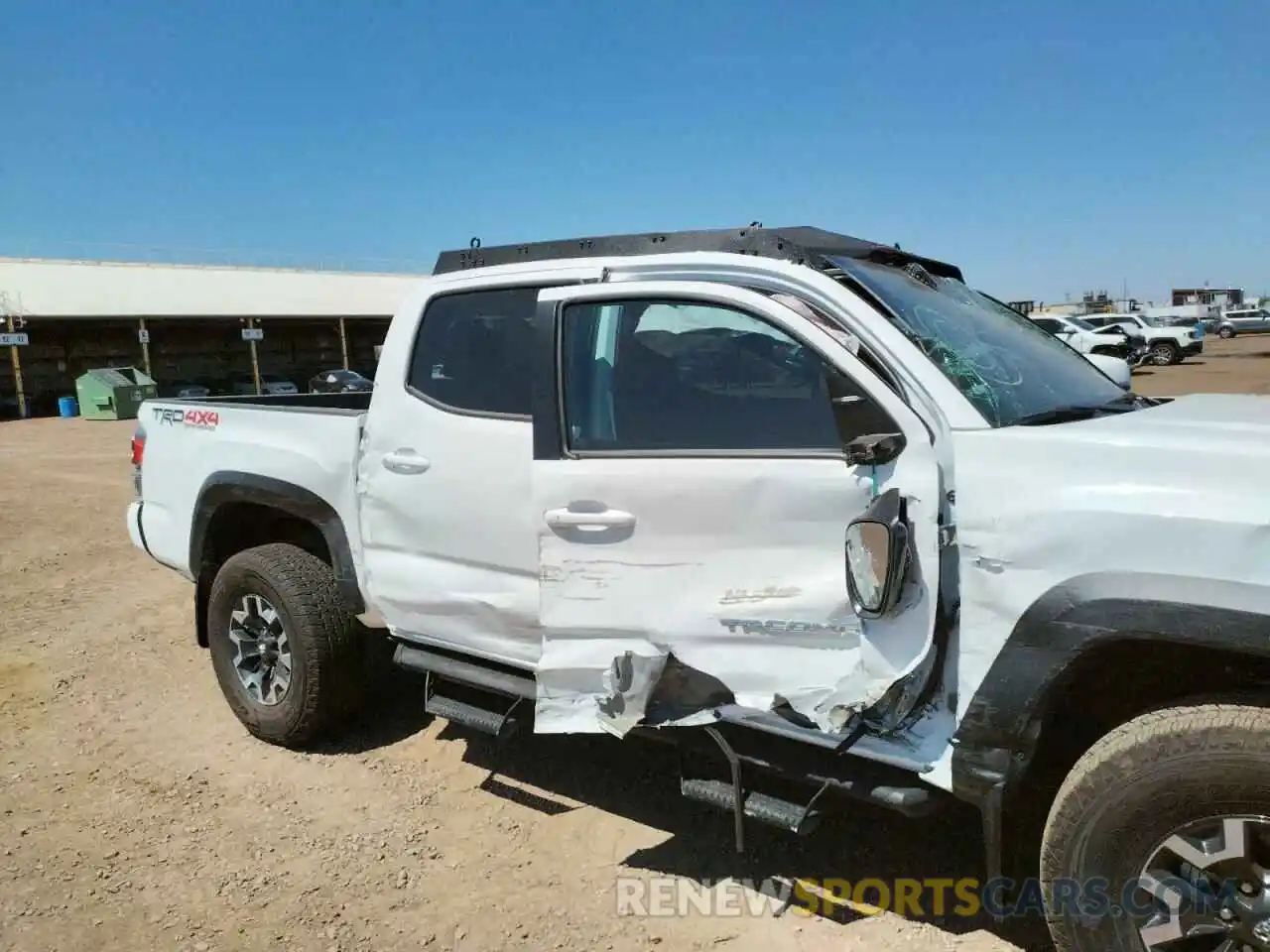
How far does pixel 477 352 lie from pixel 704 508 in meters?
1.22

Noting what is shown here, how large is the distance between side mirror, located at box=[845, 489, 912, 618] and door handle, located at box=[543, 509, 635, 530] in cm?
73

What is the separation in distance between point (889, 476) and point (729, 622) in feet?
2.07

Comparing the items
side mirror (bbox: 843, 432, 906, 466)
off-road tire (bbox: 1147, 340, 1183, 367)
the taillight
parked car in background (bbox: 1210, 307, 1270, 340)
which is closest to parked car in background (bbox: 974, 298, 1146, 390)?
side mirror (bbox: 843, 432, 906, 466)

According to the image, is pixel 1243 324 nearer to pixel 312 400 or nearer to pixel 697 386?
pixel 312 400

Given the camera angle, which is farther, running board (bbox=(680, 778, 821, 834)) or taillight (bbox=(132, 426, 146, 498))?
taillight (bbox=(132, 426, 146, 498))

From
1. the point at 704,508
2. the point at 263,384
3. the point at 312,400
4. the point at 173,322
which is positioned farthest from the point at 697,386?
the point at 173,322

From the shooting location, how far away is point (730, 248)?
118 inches

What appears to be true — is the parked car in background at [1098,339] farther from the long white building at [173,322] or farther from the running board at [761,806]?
the long white building at [173,322]

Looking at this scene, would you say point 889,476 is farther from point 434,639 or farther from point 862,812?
point 434,639

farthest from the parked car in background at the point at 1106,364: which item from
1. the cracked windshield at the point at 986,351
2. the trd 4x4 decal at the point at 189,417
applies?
the trd 4x4 decal at the point at 189,417

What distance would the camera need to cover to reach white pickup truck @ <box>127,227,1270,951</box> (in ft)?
7.06

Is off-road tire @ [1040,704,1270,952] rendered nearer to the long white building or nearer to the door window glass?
the door window glass

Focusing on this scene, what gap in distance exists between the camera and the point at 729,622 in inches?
107

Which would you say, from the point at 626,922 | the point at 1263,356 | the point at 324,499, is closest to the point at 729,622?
the point at 626,922
